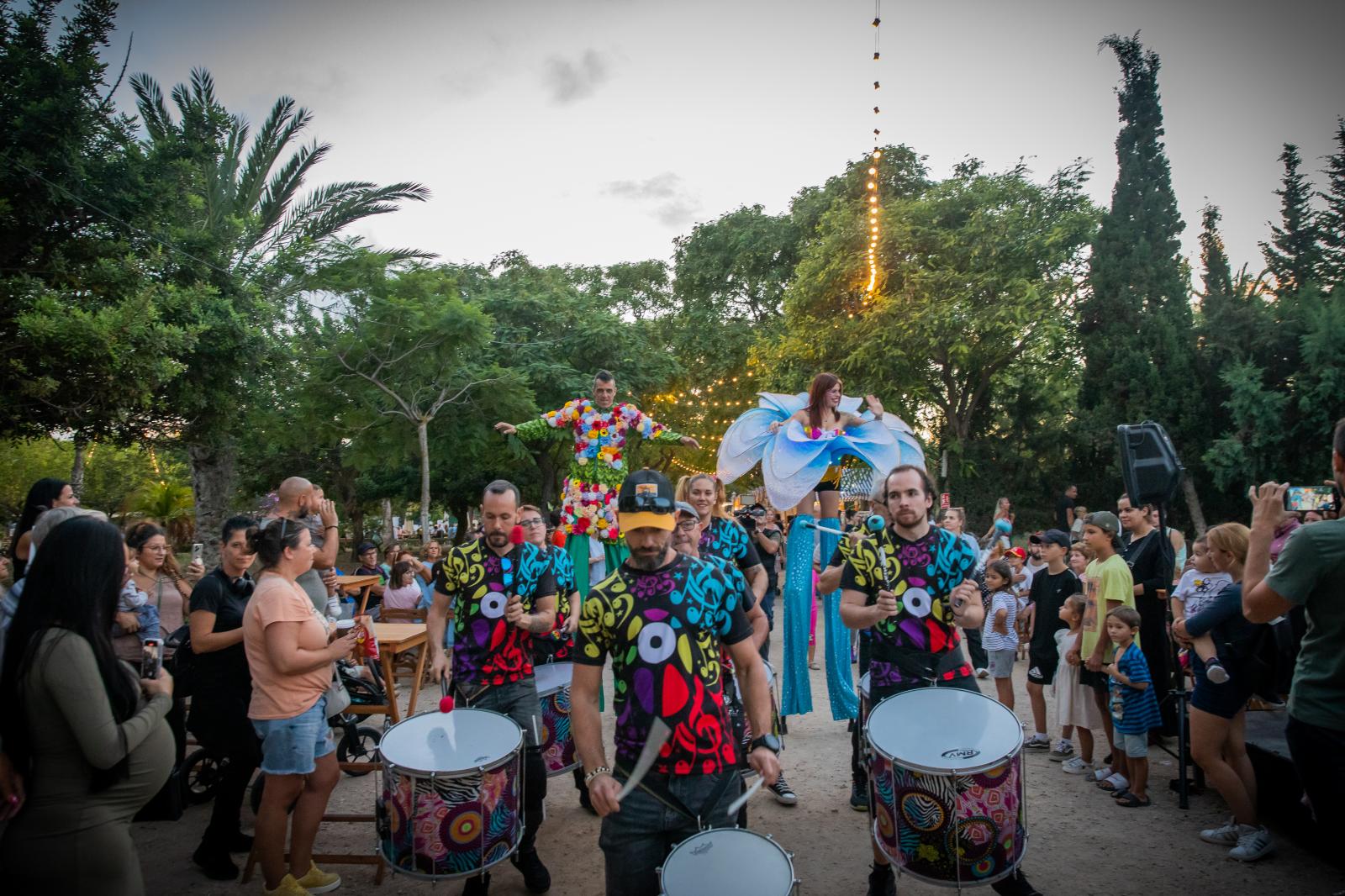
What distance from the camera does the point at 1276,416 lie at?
19.6 metres

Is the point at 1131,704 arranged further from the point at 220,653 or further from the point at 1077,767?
the point at 220,653

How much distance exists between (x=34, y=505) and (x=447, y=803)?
3.39 meters

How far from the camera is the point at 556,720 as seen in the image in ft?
15.8

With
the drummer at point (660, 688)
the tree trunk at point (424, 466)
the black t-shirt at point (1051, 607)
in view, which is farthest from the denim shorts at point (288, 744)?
the tree trunk at point (424, 466)

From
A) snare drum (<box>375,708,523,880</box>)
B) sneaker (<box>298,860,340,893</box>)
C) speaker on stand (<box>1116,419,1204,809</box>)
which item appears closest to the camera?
snare drum (<box>375,708,523,880</box>)

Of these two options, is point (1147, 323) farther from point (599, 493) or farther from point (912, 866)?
point (912, 866)

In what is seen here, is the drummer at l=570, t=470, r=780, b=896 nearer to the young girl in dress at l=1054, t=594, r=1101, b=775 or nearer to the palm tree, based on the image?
the young girl in dress at l=1054, t=594, r=1101, b=775

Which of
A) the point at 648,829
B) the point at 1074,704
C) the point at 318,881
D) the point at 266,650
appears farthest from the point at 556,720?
the point at 1074,704

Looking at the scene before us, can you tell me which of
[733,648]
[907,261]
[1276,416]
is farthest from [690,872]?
[1276,416]

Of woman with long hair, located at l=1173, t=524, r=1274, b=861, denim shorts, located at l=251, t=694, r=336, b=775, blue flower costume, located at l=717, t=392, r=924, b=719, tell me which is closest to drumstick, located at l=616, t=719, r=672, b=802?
denim shorts, located at l=251, t=694, r=336, b=775

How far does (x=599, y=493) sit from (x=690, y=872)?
4.47 metres

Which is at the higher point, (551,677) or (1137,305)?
(1137,305)

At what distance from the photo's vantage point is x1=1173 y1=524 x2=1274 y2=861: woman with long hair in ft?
14.2

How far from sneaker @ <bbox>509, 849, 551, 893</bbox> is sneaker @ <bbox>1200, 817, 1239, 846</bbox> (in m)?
3.82
